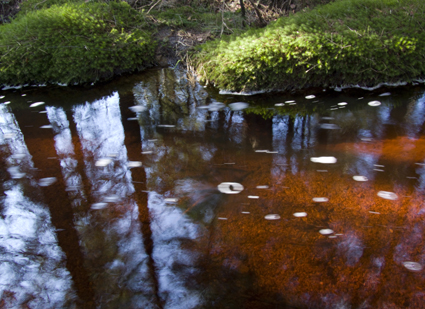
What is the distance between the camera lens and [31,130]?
149 inches

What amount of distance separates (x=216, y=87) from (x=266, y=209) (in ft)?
10.7

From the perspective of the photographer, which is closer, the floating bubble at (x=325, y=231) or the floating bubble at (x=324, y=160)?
the floating bubble at (x=325, y=231)

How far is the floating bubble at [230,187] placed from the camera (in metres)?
2.50

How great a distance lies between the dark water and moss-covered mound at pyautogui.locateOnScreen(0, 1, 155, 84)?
70.4 inches

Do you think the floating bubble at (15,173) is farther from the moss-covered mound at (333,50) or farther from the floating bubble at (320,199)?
the moss-covered mound at (333,50)

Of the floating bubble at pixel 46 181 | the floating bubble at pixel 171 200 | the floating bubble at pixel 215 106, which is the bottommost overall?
the floating bubble at pixel 171 200

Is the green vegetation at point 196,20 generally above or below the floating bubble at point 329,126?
above

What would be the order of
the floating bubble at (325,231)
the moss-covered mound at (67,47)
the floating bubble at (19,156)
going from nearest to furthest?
the floating bubble at (325,231)
the floating bubble at (19,156)
the moss-covered mound at (67,47)

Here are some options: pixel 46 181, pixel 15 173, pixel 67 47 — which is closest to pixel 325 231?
pixel 46 181

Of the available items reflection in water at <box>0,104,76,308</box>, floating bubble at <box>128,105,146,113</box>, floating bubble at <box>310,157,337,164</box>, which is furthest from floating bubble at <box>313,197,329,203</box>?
floating bubble at <box>128,105,146,113</box>

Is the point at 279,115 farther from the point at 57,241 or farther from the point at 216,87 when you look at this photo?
the point at 57,241

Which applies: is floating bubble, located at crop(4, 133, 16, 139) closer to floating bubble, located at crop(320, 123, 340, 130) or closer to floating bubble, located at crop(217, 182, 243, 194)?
floating bubble, located at crop(217, 182, 243, 194)

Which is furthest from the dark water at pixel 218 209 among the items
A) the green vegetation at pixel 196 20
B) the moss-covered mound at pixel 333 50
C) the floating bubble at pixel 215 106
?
the green vegetation at pixel 196 20

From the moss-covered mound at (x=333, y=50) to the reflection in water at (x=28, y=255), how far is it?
329 centimetres
